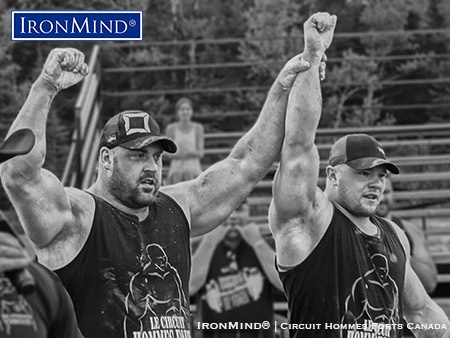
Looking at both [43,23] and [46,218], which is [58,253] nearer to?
[46,218]

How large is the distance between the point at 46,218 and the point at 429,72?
1085 cm

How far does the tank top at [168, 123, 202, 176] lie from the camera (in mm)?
11102

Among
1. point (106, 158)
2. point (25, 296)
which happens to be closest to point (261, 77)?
point (106, 158)

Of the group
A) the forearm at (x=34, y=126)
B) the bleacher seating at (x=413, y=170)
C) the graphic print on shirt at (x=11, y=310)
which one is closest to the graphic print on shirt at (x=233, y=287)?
the bleacher seating at (x=413, y=170)

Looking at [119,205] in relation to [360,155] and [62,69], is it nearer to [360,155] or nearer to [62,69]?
[62,69]

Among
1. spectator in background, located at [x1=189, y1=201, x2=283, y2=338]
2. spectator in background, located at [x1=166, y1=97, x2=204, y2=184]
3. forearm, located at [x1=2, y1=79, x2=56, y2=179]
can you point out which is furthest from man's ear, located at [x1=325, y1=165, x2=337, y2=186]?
spectator in background, located at [x1=166, y1=97, x2=204, y2=184]

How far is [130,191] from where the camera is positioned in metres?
5.28

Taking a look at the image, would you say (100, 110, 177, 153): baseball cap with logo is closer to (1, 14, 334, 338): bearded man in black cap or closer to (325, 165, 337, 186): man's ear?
(1, 14, 334, 338): bearded man in black cap

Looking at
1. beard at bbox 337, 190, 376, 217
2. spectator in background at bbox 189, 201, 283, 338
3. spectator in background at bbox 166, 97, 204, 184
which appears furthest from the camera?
spectator in background at bbox 166, 97, 204, 184

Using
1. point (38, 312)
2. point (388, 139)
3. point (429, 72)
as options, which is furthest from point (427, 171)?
point (38, 312)

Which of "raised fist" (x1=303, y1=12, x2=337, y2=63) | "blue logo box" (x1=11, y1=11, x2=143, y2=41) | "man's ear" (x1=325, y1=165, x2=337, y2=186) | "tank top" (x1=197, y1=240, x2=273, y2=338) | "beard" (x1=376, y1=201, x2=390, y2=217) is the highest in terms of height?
"blue logo box" (x1=11, y1=11, x2=143, y2=41)

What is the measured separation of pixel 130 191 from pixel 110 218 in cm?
17

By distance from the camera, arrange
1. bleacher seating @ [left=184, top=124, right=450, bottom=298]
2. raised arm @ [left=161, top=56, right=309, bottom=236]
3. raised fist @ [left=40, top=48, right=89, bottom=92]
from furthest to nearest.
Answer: bleacher seating @ [left=184, top=124, right=450, bottom=298], raised arm @ [left=161, top=56, right=309, bottom=236], raised fist @ [left=40, top=48, right=89, bottom=92]

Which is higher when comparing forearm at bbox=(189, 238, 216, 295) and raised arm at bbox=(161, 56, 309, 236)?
raised arm at bbox=(161, 56, 309, 236)
